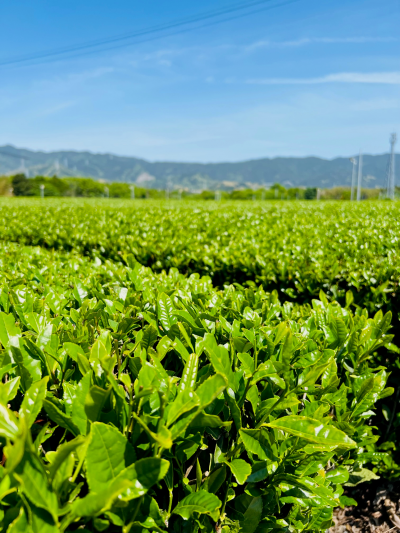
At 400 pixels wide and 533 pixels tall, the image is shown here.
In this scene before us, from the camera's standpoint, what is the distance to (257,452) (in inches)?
55.3

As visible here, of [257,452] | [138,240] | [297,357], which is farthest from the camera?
[138,240]

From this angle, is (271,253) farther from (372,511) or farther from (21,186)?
(21,186)

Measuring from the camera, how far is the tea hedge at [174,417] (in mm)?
1016

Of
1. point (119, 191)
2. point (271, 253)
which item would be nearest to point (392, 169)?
point (271, 253)

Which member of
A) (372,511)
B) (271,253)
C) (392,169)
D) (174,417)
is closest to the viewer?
(174,417)

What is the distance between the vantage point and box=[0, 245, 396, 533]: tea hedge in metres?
1.02

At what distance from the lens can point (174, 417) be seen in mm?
1165

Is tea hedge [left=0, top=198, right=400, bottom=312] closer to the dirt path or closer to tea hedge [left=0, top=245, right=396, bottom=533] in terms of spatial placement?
tea hedge [left=0, top=245, right=396, bottom=533]

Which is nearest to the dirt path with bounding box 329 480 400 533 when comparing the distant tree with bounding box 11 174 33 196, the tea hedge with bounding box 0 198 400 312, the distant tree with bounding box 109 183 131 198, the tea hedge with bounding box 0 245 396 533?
the tea hedge with bounding box 0 245 396 533

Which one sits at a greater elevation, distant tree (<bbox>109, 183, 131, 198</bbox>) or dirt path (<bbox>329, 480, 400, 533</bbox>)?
distant tree (<bbox>109, 183, 131, 198</bbox>)

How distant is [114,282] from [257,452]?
76.1 inches

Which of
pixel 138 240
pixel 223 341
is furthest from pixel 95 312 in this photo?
pixel 138 240

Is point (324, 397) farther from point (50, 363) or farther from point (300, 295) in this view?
point (300, 295)

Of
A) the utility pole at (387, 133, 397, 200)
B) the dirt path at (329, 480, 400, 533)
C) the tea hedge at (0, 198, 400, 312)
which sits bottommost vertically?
the dirt path at (329, 480, 400, 533)
